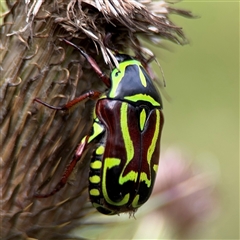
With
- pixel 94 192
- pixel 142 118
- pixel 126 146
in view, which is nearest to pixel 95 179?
pixel 94 192

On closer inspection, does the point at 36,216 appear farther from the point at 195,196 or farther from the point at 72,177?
the point at 195,196

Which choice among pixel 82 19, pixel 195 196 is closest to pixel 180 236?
pixel 195 196

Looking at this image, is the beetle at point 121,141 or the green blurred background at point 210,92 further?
the green blurred background at point 210,92

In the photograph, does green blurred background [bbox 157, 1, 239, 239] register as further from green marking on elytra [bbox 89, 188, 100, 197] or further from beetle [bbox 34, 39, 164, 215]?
green marking on elytra [bbox 89, 188, 100, 197]

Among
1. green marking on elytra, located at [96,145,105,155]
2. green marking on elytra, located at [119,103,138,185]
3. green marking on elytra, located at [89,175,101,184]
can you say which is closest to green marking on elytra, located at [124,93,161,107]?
green marking on elytra, located at [119,103,138,185]

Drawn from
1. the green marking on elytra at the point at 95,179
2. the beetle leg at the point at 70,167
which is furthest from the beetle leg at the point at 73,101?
the green marking on elytra at the point at 95,179

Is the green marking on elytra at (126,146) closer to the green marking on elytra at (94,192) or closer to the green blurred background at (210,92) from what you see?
the green marking on elytra at (94,192)
